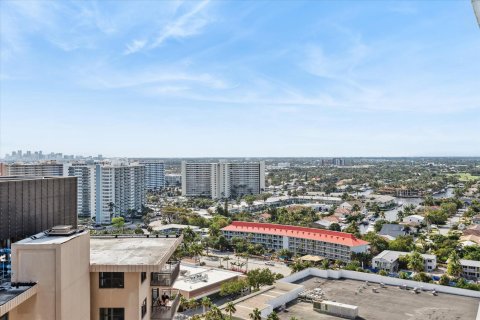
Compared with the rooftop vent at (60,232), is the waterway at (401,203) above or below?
below

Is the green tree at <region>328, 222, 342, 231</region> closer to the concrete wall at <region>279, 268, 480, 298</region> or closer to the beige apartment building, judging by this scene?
the concrete wall at <region>279, 268, 480, 298</region>

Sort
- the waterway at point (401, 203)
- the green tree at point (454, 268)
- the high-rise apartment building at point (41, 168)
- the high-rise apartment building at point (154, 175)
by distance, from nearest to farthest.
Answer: the green tree at point (454, 268), the waterway at point (401, 203), the high-rise apartment building at point (41, 168), the high-rise apartment building at point (154, 175)

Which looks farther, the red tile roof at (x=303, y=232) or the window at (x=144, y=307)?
the red tile roof at (x=303, y=232)

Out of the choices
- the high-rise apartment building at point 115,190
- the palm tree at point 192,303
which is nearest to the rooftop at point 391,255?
the palm tree at point 192,303

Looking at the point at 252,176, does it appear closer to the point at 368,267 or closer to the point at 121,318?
the point at 368,267

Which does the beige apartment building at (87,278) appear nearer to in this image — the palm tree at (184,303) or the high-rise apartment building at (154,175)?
the palm tree at (184,303)

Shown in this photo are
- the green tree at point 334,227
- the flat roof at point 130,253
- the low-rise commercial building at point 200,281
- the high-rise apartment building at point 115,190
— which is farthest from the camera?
the high-rise apartment building at point 115,190

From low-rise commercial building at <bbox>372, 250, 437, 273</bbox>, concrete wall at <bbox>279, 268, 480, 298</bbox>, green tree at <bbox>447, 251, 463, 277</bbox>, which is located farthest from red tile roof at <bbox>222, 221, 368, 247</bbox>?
concrete wall at <bbox>279, 268, 480, 298</bbox>
